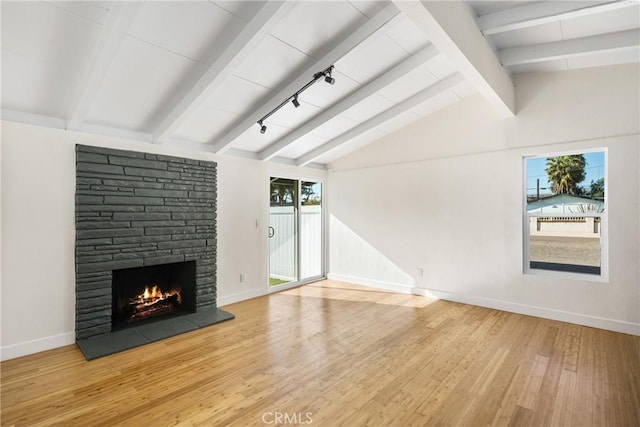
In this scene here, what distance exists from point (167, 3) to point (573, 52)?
381 cm

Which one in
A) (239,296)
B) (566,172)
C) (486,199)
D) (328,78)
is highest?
(328,78)

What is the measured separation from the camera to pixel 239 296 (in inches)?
188

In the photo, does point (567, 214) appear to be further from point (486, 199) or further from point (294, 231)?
point (294, 231)

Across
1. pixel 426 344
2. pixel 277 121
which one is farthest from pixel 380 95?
pixel 426 344

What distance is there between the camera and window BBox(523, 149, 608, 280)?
3.77 m

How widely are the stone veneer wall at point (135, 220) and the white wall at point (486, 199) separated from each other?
2.79m

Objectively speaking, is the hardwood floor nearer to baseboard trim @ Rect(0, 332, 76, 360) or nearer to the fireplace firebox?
baseboard trim @ Rect(0, 332, 76, 360)

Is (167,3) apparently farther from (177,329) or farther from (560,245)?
(560,245)

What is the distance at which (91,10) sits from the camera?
2.07 m

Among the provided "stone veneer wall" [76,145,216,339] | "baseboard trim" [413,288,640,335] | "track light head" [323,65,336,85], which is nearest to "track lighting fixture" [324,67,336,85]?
"track light head" [323,65,336,85]

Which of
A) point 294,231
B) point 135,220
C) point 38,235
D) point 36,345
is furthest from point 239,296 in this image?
point 38,235

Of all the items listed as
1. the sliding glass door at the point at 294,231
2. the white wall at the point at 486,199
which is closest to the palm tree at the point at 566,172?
the white wall at the point at 486,199

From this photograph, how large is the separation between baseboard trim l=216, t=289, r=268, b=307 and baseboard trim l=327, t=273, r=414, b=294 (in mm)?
1650

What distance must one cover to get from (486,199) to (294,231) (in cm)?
320
